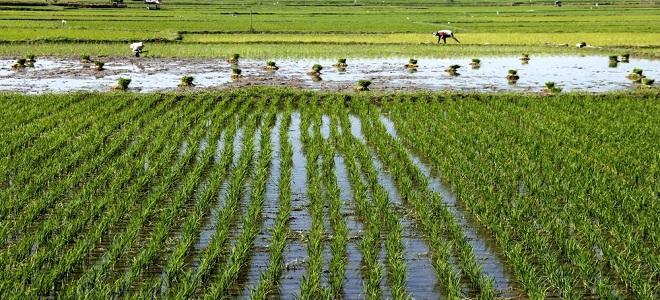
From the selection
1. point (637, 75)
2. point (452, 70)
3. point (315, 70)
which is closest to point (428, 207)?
point (315, 70)

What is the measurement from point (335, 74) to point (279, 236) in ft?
51.1

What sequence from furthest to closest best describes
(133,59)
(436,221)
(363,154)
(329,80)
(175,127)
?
1. (133,59)
2. (329,80)
3. (175,127)
4. (363,154)
5. (436,221)

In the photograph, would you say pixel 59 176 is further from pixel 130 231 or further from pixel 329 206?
pixel 329 206

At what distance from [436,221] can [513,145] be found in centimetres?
395

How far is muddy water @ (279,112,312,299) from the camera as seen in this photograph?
5.48 metres

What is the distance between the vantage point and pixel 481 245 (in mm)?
6383

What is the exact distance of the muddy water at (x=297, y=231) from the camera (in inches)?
216

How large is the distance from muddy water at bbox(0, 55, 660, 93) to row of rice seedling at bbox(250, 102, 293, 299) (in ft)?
29.7

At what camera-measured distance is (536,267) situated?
18.7 ft

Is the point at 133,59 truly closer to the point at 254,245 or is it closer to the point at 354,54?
the point at 354,54

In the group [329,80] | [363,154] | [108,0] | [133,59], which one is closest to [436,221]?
[363,154]

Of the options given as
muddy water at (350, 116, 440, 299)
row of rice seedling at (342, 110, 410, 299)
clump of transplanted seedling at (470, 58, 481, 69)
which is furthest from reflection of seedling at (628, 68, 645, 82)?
muddy water at (350, 116, 440, 299)

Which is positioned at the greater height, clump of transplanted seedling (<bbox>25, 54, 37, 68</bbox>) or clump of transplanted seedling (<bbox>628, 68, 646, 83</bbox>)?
clump of transplanted seedling (<bbox>25, 54, 37, 68</bbox>)

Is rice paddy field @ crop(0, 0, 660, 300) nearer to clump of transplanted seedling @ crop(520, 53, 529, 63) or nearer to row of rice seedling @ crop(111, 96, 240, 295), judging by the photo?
row of rice seedling @ crop(111, 96, 240, 295)
